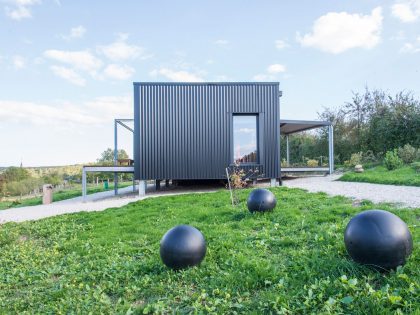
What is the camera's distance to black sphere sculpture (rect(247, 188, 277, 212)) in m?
5.70

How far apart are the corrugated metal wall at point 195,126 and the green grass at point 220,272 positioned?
5.72 meters

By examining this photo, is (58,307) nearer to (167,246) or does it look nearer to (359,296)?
(167,246)

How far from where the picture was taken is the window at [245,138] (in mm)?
12203

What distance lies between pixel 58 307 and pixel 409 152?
1466 centimetres

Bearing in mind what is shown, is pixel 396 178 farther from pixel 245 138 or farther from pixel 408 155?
pixel 245 138

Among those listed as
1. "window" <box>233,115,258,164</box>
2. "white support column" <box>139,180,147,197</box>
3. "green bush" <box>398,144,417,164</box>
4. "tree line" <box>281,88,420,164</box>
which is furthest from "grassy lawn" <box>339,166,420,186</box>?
"white support column" <box>139,180,147,197</box>

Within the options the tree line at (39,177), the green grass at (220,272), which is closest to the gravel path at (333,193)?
the green grass at (220,272)

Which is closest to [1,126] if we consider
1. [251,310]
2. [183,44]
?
[183,44]

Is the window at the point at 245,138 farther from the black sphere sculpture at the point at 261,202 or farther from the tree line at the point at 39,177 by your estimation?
the tree line at the point at 39,177

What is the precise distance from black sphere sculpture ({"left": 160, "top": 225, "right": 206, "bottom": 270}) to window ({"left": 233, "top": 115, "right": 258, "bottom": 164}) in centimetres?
873

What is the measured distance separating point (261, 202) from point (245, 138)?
677cm

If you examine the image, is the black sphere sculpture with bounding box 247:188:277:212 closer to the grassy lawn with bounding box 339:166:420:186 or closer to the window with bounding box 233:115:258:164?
the grassy lawn with bounding box 339:166:420:186

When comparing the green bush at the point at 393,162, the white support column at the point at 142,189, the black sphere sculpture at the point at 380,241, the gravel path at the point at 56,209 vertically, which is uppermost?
the green bush at the point at 393,162

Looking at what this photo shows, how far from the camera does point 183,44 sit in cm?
1254
